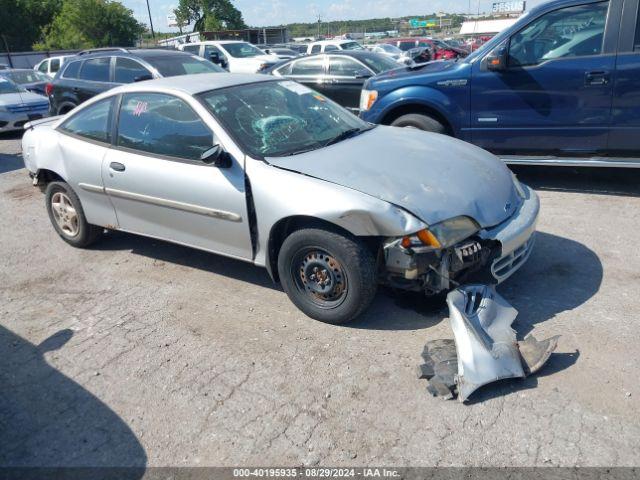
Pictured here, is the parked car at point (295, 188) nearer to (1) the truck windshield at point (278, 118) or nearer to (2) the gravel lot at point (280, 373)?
(1) the truck windshield at point (278, 118)

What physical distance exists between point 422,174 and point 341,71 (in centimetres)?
726

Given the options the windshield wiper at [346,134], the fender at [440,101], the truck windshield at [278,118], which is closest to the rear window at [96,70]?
the fender at [440,101]

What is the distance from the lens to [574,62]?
5621 millimetres

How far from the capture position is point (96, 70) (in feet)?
32.0

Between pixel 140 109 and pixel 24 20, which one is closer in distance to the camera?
pixel 140 109

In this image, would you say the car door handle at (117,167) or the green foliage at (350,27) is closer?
the car door handle at (117,167)

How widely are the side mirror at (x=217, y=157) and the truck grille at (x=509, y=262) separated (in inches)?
78.2

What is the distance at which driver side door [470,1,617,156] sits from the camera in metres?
5.58

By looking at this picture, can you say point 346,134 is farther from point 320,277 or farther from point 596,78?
point 596,78

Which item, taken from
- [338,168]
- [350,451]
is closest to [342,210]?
[338,168]

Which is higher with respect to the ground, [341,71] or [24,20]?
[24,20]

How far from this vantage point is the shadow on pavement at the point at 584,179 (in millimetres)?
6125

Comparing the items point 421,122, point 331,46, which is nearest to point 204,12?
point 331,46

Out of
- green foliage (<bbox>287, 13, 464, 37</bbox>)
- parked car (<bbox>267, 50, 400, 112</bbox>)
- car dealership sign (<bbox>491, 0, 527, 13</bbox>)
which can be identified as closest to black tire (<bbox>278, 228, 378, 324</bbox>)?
parked car (<bbox>267, 50, 400, 112</bbox>)
